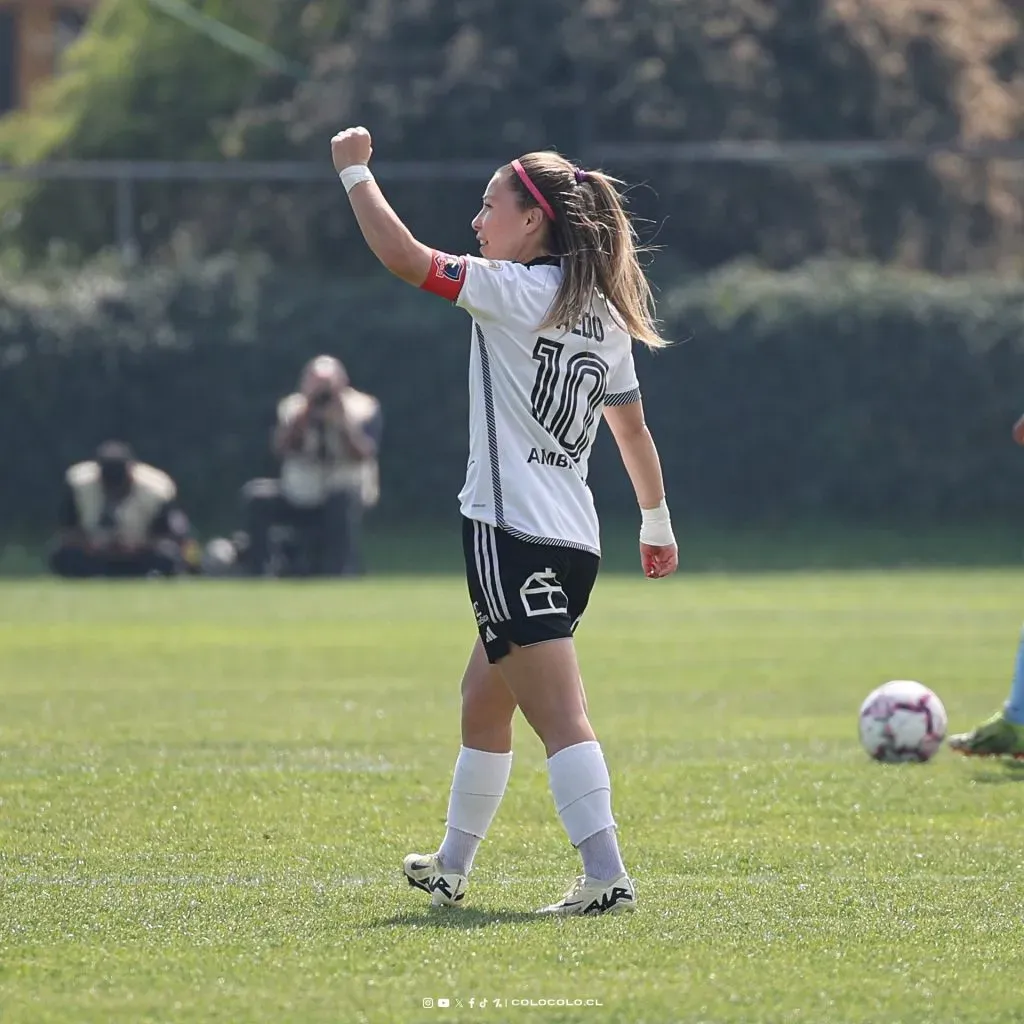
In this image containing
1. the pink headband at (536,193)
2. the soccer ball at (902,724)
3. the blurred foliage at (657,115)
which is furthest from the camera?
the blurred foliage at (657,115)

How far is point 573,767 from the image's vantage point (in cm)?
560

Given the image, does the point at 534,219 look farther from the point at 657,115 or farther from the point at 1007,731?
the point at 657,115

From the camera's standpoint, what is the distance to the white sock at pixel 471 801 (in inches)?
229

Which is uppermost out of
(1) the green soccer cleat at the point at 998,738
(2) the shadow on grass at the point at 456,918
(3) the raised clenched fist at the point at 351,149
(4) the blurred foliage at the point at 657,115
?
(4) the blurred foliage at the point at 657,115

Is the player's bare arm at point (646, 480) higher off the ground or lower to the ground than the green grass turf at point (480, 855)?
higher

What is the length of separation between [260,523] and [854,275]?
8643 millimetres

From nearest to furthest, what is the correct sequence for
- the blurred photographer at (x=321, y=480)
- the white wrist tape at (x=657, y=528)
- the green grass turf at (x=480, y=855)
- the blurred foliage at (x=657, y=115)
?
the green grass turf at (x=480, y=855), the white wrist tape at (x=657, y=528), the blurred photographer at (x=321, y=480), the blurred foliage at (x=657, y=115)

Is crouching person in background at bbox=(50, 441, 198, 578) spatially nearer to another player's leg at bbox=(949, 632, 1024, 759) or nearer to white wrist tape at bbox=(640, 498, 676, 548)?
another player's leg at bbox=(949, 632, 1024, 759)

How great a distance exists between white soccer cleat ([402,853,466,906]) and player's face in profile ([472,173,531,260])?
1.59 m

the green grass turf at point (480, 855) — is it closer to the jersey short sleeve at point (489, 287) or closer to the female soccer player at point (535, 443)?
the female soccer player at point (535, 443)

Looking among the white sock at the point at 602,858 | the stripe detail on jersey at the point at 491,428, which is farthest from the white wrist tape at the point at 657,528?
the white sock at the point at 602,858

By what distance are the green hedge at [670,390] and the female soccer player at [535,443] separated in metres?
19.8

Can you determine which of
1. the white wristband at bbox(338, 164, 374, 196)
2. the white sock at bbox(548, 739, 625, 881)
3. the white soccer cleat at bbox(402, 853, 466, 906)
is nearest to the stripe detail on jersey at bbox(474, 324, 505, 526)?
the white wristband at bbox(338, 164, 374, 196)

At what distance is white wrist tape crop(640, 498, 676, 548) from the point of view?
6.14 meters
